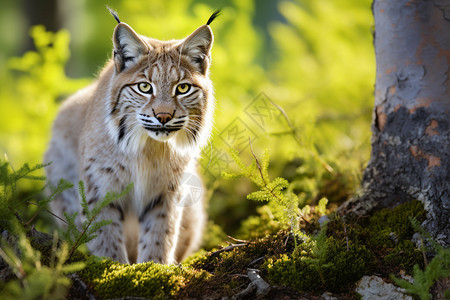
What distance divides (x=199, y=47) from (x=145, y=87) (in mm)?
447

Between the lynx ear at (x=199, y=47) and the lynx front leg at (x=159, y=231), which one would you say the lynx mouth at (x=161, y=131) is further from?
the lynx front leg at (x=159, y=231)

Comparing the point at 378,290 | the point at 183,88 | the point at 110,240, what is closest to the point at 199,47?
the point at 183,88

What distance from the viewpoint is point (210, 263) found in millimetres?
2420

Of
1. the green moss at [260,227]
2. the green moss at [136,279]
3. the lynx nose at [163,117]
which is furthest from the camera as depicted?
the green moss at [260,227]

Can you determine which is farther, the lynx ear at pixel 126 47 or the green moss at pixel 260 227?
the green moss at pixel 260 227

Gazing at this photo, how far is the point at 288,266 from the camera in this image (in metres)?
2.14

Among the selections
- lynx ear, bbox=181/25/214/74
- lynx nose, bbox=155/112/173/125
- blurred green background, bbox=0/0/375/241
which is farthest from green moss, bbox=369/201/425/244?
lynx ear, bbox=181/25/214/74

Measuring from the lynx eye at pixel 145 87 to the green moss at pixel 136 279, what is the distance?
3.61ft

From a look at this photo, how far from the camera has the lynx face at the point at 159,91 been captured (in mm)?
2701

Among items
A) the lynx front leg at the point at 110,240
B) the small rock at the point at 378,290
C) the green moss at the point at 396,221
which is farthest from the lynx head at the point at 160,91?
the small rock at the point at 378,290

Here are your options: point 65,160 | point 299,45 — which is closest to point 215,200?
point 65,160

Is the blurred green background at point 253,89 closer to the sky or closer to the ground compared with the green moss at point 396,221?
closer to the sky

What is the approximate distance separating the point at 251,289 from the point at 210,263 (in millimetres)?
470

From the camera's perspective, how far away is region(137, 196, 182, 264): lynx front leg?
10.4 feet
